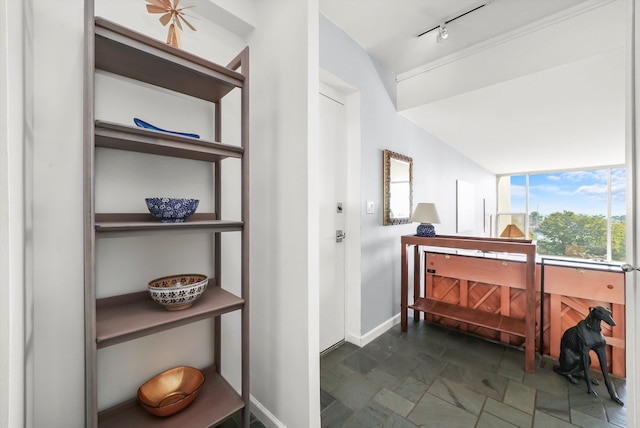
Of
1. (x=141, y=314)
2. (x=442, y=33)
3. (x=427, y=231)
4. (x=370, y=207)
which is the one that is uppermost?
(x=442, y=33)

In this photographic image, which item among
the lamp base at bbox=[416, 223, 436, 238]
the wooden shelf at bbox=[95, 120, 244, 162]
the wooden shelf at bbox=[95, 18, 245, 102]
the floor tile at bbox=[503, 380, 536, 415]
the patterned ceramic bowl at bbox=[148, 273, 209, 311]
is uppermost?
the wooden shelf at bbox=[95, 18, 245, 102]

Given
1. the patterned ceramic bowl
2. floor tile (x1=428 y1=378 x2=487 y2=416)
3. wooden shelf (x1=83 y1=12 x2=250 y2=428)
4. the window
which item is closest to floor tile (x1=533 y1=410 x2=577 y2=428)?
floor tile (x1=428 y1=378 x2=487 y2=416)

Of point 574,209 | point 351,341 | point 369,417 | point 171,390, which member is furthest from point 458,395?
point 574,209

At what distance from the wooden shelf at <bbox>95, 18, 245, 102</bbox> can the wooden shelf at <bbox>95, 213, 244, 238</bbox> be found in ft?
2.13

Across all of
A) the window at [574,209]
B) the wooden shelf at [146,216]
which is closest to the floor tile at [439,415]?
the wooden shelf at [146,216]

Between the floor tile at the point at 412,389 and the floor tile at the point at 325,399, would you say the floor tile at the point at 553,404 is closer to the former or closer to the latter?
the floor tile at the point at 412,389

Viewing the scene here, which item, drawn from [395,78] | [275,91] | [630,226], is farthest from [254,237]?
[395,78]

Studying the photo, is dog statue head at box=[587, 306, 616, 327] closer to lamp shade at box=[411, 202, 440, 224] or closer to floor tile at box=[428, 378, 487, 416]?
floor tile at box=[428, 378, 487, 416]

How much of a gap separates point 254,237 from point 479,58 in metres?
2.53

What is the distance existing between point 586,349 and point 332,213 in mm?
1959

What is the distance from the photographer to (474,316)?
2.27m

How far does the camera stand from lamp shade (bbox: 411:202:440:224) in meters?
2.52

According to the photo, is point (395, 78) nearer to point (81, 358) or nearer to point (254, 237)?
point (254, 237)

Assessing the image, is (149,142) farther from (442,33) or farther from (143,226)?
(442,33)
